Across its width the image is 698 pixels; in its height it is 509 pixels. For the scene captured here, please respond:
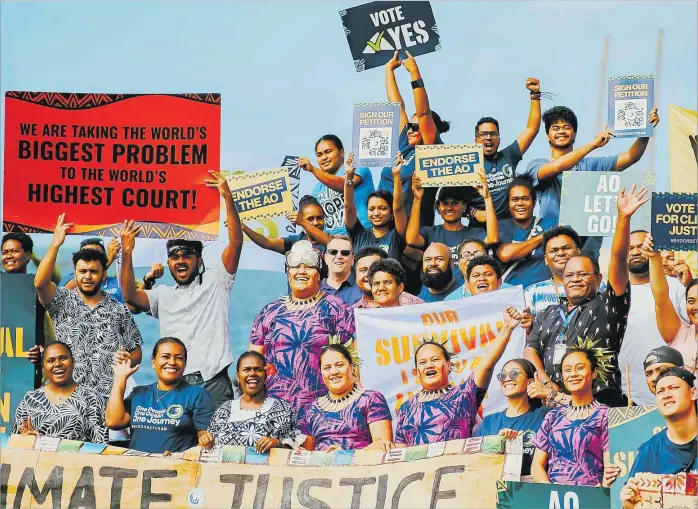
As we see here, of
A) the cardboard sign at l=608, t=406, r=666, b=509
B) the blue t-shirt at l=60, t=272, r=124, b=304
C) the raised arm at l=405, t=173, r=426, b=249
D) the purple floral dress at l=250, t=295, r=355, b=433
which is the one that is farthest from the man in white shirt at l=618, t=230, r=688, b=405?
the blue t-shirt at l=60, t=272, r=124, b=304

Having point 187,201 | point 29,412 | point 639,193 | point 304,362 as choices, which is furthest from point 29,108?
point 639,193

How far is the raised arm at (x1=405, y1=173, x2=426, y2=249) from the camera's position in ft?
32.6

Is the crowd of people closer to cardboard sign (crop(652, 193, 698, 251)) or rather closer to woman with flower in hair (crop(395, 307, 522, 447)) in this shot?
woman with flower in hair (crop(395, 307, 522, 447))

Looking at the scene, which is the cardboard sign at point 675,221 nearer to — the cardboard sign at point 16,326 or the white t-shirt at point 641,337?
the white t-shirt at point 641,337

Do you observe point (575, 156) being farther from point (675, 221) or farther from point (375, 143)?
point (375, 143)

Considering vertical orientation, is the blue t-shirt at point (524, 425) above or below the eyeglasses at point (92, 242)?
below

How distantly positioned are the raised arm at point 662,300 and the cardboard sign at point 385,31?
242 cm

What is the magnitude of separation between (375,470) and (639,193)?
2.85 m

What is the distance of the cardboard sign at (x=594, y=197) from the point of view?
9609mm

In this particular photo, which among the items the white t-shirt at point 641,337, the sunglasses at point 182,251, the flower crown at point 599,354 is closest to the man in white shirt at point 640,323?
the white t-shirt at point 641,337

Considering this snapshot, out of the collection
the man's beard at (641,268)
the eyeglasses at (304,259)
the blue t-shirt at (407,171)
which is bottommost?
the man's beard at (641,268)

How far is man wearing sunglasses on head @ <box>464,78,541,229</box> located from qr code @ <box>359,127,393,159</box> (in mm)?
693

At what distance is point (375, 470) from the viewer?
9.07 metres

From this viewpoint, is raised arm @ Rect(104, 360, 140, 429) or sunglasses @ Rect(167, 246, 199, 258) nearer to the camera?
raised arm @ Rect(104, 360, 140, 429)
